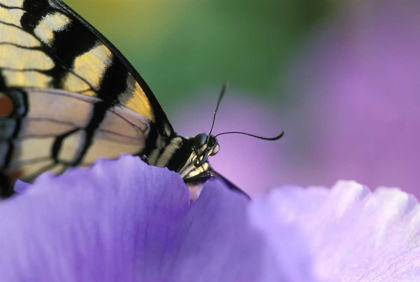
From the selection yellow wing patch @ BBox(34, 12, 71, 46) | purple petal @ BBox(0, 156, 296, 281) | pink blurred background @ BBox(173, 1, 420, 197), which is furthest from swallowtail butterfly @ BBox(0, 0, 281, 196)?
pink blurred background @ BBox(173, 1, 420, 197)

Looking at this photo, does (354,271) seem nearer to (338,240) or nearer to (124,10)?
(338,240)

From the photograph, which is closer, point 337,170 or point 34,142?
point 34,142

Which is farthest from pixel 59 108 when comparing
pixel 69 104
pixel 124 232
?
pixel 124 232

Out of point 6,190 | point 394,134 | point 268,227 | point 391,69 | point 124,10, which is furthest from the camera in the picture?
point 124,10

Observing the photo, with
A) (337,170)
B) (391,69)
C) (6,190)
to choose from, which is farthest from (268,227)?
(391,69)

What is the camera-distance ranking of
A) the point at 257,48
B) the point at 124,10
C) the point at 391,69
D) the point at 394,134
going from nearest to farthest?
the point at 394,134
the point at 391,69
the point at 124,10
the point at 257,48

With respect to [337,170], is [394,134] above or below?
above

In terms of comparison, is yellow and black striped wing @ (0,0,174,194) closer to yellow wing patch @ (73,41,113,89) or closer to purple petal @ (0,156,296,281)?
yellow wing patch @ (73,41,113,89)

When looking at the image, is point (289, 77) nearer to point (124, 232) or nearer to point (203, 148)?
point (203, 148)
